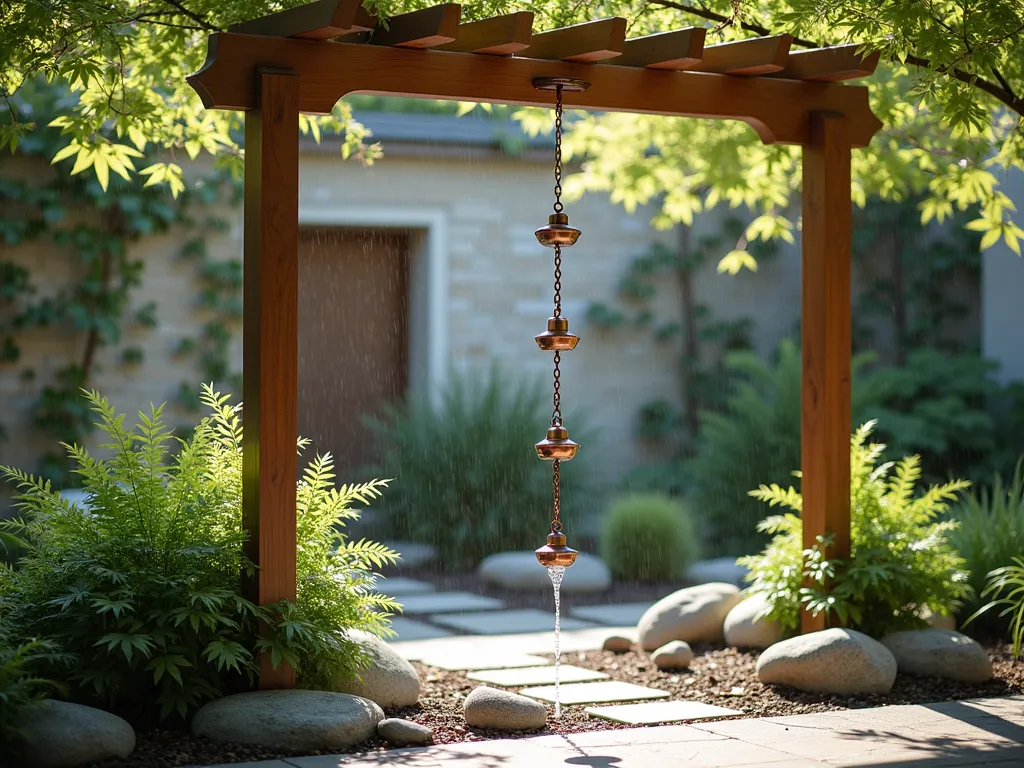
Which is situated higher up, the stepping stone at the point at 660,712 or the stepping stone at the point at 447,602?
the stepping stone at the point at 447,602

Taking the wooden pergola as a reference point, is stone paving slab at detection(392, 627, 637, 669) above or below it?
below

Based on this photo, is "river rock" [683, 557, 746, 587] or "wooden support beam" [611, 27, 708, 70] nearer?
"wooden support beam" [611, 27, 708, 70]

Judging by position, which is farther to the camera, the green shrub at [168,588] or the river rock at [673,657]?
the river rock at [673,657]

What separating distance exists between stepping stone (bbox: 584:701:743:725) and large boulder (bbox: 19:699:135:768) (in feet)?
6.18

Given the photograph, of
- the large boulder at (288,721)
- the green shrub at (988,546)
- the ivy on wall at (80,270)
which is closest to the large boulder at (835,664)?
the green shrub at (988,546)

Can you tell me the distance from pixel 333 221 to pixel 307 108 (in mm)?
5295

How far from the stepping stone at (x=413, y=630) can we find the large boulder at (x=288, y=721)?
2.25m

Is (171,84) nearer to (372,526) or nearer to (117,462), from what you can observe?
(117,462)

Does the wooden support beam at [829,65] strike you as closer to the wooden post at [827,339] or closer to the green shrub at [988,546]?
the wooden post at [827,339]

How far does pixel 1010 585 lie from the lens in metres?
6.99

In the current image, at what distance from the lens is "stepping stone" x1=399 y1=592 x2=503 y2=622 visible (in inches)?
316

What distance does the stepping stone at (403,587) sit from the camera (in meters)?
8.54

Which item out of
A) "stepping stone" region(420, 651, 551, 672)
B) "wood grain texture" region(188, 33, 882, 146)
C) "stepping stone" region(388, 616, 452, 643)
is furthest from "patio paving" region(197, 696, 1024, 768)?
"wood grain texture" region(188, 33, 882, 146)

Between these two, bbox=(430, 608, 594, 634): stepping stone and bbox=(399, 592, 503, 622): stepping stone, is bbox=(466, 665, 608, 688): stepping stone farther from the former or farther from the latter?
bbox=(399, 592, 503, 622): stepping stone
